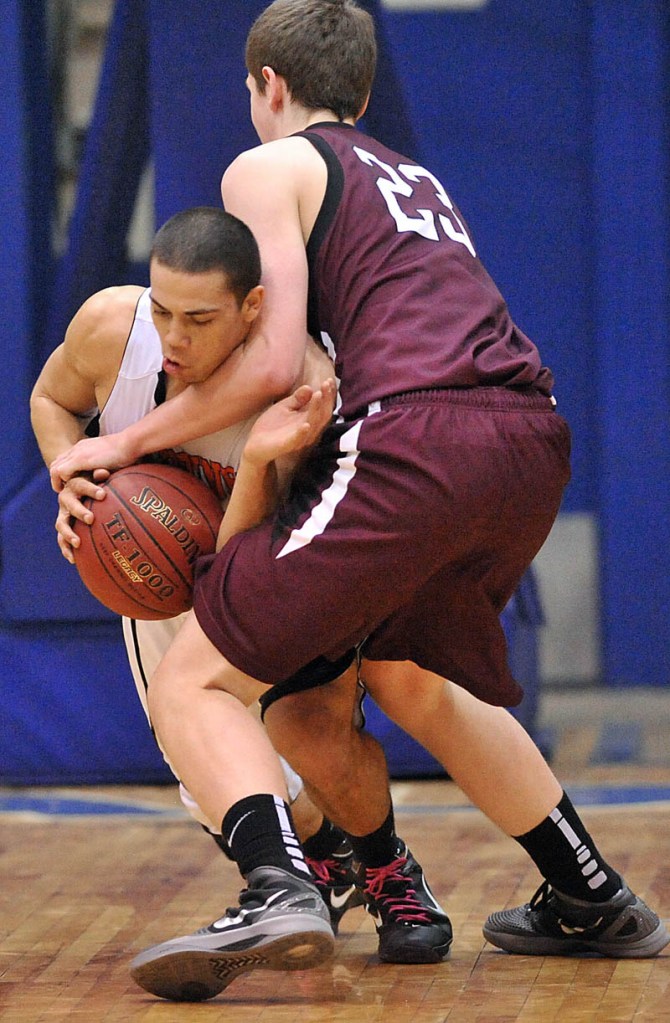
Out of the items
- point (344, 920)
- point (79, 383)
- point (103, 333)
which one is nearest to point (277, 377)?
point (103, 333)

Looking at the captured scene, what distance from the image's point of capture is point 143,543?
273 centimetres

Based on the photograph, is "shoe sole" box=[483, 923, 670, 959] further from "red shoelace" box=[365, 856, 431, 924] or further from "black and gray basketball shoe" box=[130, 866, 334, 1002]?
"black and gray basketball shoe" box=[130, 866, 334, 1002]

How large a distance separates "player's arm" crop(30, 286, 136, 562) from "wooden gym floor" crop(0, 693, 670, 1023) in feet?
2.58

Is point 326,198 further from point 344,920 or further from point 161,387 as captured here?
point 344,920

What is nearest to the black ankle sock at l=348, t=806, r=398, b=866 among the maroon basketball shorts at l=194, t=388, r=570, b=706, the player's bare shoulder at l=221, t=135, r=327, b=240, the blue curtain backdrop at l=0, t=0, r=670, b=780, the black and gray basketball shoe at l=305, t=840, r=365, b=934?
the black and gray basketball shoe at l=305, t=840, r=365, b=934

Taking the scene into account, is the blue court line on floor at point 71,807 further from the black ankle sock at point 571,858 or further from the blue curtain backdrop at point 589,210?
the blue curtain backdrop at point 589,210

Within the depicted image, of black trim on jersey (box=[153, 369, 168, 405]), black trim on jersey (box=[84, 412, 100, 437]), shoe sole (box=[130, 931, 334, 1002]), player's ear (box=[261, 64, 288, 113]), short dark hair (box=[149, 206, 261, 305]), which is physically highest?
player's ear (box=[261, 64, 288, 113])

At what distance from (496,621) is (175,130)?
2.49m

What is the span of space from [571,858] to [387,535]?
2.58ft

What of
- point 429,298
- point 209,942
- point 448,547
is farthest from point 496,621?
point 209,942

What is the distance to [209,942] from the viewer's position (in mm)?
2445

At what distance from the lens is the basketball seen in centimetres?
273

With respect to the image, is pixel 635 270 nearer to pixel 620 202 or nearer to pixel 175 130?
pixel 620 202

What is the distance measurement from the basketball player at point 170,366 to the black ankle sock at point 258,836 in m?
0.21
